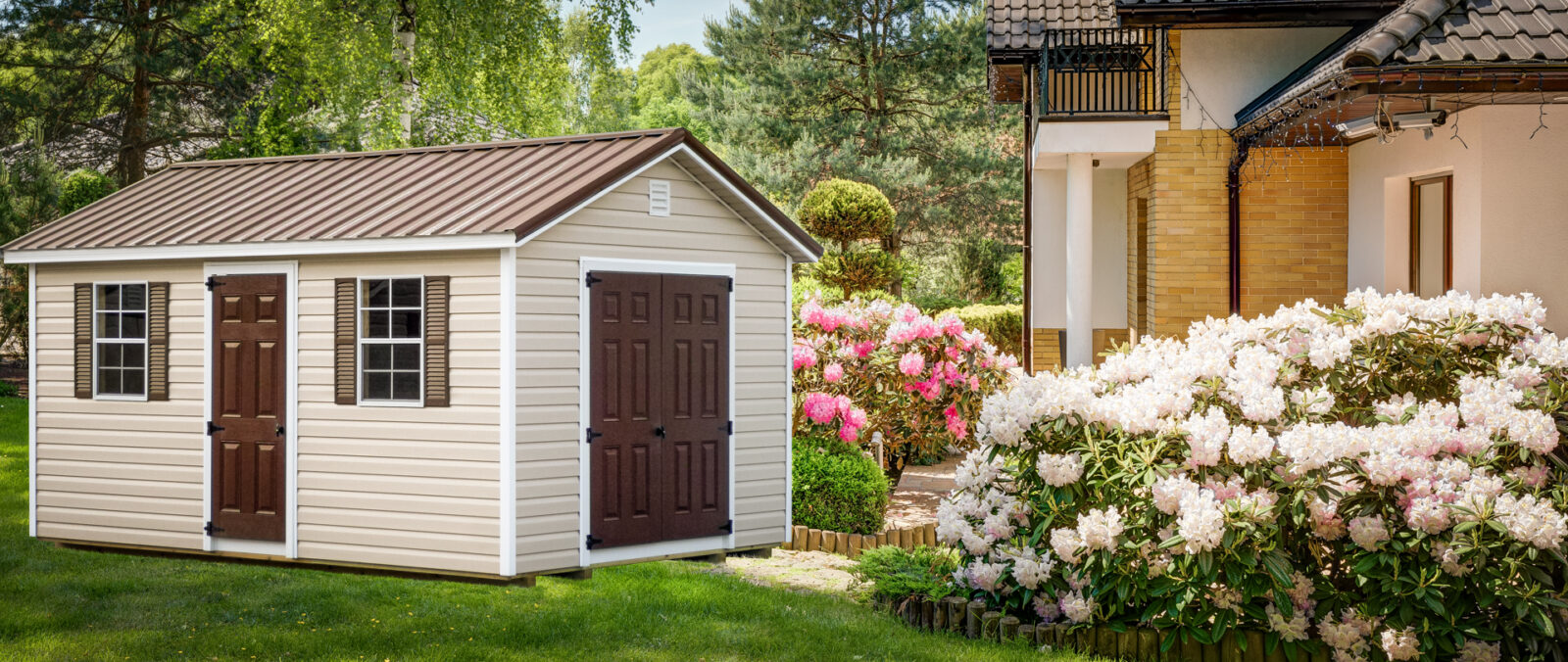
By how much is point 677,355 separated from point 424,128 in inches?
526

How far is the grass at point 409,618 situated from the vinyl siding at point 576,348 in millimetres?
550

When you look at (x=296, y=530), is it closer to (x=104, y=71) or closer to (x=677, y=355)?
(x=677, y=355)

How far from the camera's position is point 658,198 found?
9062 millimetres

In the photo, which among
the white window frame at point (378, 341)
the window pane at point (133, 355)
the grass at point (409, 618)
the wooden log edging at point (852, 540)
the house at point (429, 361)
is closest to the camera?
the grass at point (409, 618)

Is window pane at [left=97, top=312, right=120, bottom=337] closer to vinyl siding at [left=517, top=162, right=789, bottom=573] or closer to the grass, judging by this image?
the grass

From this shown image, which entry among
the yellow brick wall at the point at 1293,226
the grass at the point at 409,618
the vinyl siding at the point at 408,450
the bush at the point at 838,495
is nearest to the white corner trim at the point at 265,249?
the vinyl siding at the point at 408,450

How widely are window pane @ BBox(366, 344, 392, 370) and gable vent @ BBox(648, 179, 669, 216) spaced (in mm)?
1908

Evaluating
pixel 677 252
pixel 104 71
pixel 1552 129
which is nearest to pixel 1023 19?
pixel 1552 129

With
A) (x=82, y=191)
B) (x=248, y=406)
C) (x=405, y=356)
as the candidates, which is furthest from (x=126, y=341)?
(x=82, y=191)

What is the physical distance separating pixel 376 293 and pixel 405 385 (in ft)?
2.07

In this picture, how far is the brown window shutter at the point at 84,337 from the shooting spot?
9.99 meters

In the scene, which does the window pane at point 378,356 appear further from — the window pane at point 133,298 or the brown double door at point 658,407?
the window pane at point 133,298

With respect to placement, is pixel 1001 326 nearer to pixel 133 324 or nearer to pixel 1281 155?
pixel 1281 155

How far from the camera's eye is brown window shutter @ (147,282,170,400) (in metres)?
9.50
